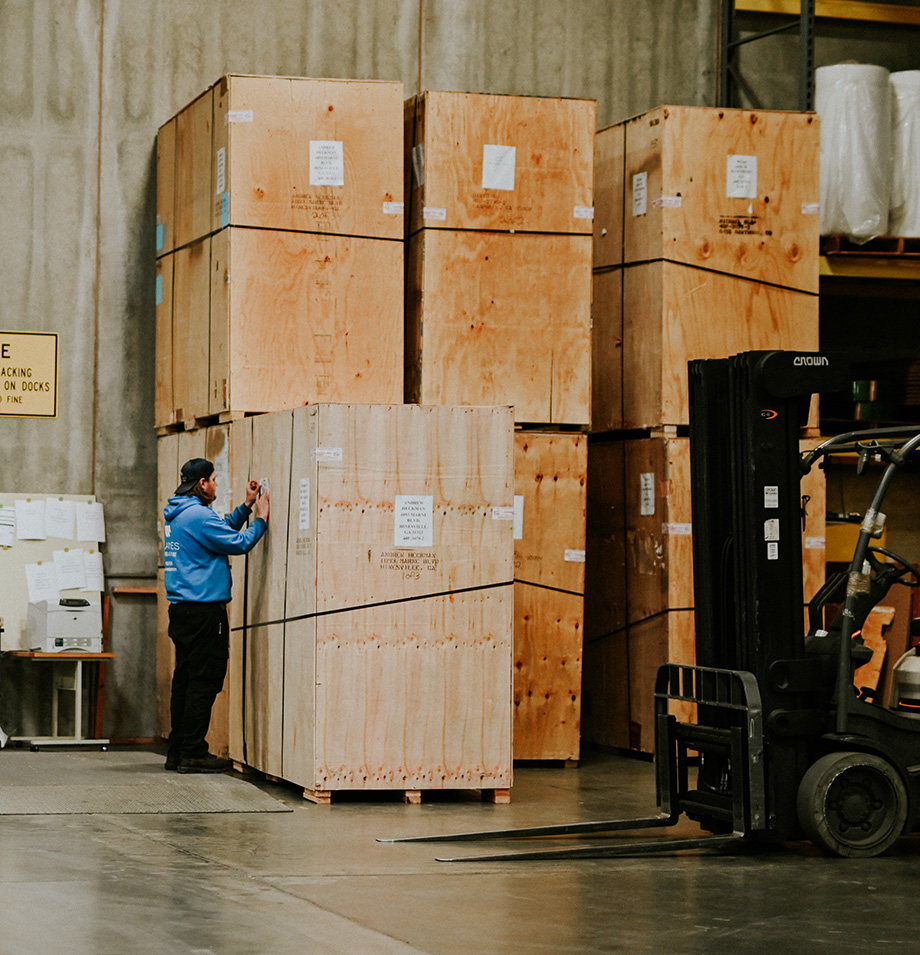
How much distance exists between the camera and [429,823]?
24.2ft

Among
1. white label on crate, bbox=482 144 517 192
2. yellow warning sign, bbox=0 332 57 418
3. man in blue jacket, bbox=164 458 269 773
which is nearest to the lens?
man in blue jacket, bbox=164 458 269 773

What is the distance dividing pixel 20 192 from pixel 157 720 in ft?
11.6

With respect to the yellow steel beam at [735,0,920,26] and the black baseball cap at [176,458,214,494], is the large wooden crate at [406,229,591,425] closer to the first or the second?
the black baseball cap at [176,458,214,494]

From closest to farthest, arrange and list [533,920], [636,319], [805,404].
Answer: [533,920] → [805,404] → [636,319]

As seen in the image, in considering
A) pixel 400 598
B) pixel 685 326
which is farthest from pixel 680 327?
pixel 400 598

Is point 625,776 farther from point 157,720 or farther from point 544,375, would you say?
point 157,720

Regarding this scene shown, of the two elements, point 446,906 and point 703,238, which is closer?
point 446,906

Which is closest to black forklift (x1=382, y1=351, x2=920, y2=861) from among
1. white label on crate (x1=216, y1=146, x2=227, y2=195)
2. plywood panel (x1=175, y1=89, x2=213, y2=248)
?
white label on crate (x1=216, y1=146, x2=227, y2=195)

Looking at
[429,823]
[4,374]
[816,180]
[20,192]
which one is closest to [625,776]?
[429,823]

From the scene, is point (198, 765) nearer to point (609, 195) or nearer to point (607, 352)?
point (607, 352)

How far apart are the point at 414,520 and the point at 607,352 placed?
8.93 ft

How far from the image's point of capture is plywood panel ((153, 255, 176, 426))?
10.3 meters

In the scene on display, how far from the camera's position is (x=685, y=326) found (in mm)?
9594

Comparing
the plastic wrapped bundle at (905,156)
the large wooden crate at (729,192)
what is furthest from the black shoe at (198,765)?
the plastic wrapped bundle at (905,156)
